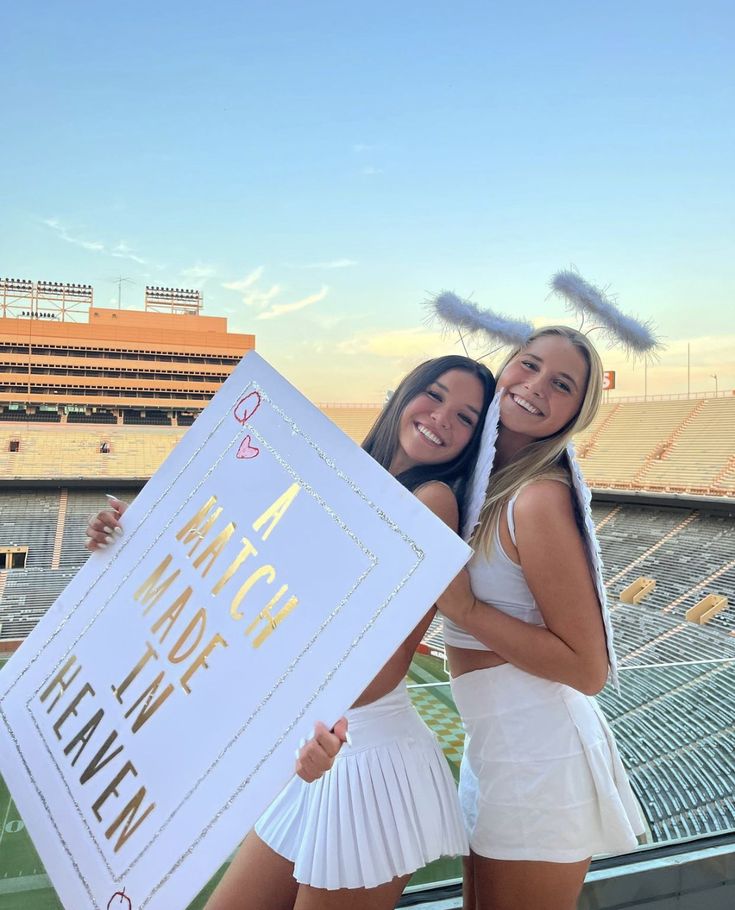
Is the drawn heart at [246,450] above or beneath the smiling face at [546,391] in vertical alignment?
beneath

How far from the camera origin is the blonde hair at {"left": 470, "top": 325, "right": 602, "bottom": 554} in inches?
29.2

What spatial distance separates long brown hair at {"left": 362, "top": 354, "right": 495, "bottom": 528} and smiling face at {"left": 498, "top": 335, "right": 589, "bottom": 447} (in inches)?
1.8

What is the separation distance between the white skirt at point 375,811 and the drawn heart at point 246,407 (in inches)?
13.0

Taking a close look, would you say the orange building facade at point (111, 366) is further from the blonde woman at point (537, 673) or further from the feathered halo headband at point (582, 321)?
the blonde woman at point (537, 673)

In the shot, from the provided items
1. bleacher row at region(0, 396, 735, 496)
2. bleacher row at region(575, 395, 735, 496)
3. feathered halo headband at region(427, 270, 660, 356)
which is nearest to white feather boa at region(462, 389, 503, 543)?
feathered halo headband at region(427, 270, 660, 356)

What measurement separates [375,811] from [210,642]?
261mm

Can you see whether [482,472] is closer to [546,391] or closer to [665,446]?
[546,391]

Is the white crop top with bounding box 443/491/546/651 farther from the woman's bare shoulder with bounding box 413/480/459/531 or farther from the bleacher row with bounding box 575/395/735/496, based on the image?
the bleacher row with bounding box 575/395/735/496

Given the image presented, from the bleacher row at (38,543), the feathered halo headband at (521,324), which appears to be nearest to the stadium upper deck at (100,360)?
the bleacher row at (38,543)

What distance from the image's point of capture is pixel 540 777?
73 centimetres

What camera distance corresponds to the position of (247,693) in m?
0.53

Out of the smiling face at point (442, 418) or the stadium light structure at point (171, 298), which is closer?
the smiling face at point (442, 418)

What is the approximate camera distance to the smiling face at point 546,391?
78 centimetres

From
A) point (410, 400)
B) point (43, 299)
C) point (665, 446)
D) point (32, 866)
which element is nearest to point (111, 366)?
point (43, 299)
